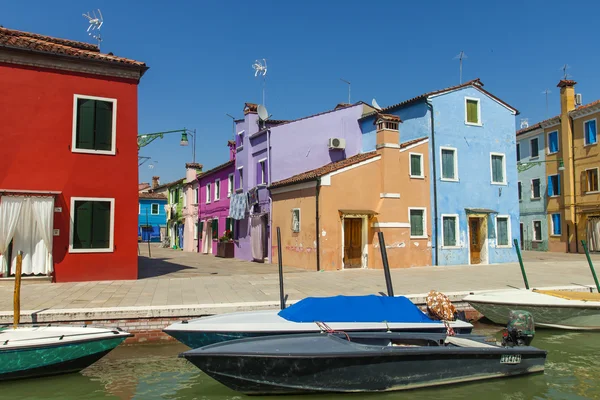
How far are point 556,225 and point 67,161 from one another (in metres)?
29.3

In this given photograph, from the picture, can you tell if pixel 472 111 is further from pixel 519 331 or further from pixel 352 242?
pixel 519 331

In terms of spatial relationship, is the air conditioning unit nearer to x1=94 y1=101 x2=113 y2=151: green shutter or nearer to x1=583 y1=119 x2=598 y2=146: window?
x1=94 y1=101 x2=113 y2=151: green shutter

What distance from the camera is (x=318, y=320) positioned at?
7.50 m

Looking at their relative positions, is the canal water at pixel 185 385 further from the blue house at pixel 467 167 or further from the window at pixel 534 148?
the window at pixel 534 148

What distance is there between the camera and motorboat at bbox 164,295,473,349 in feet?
23.9

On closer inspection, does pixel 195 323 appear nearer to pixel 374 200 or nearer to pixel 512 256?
pixel 374 200

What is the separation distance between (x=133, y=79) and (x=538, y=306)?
13.0 metres

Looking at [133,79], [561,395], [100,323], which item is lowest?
[561,395]

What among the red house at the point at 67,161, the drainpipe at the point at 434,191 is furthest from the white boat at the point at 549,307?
the red house at the point at 67,161

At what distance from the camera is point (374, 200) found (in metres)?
19.5

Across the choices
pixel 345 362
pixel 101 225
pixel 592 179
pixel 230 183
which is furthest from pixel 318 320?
pixel 592 179

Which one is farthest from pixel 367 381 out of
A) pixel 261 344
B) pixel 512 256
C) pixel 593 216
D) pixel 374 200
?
pixel 593 216

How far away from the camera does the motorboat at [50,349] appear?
22.2 feet

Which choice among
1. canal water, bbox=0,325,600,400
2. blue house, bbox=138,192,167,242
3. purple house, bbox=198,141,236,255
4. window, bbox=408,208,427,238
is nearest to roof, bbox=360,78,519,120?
window, bbox=408,208,427,238
